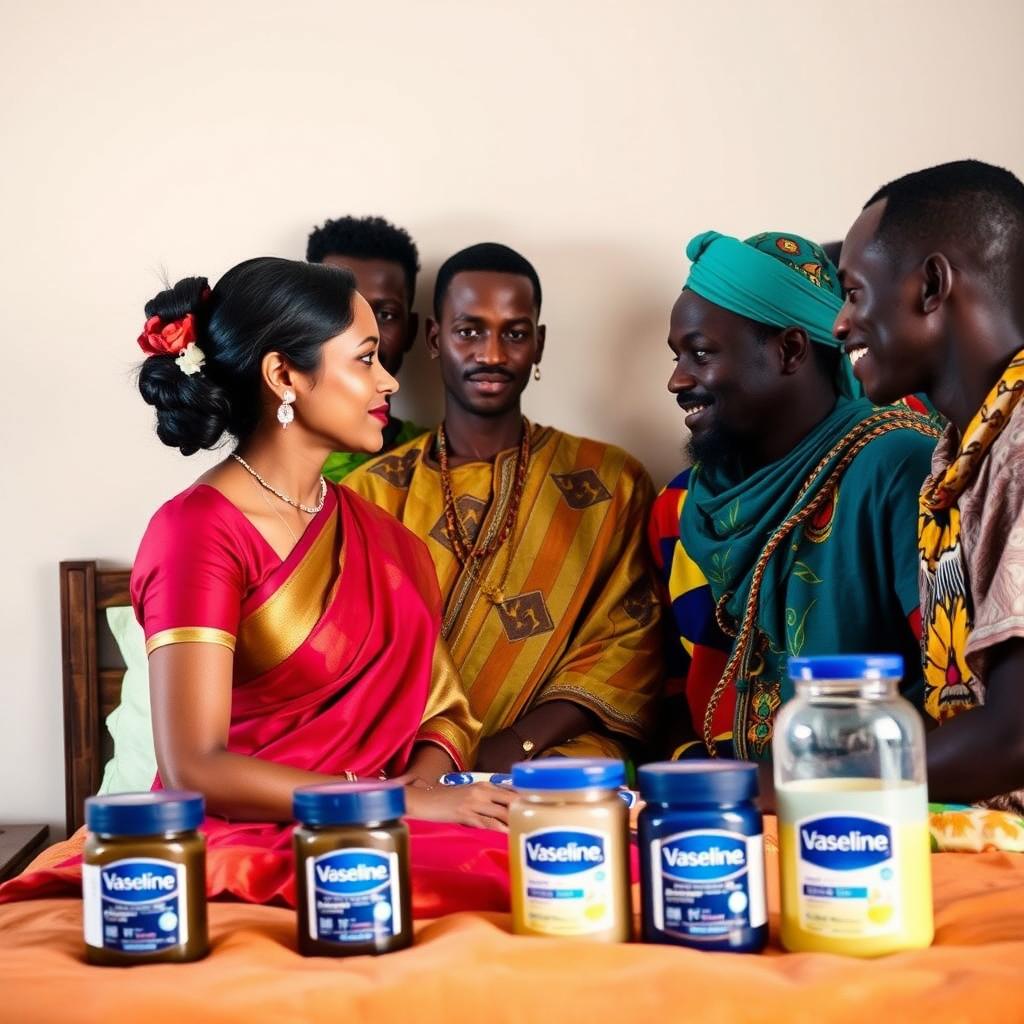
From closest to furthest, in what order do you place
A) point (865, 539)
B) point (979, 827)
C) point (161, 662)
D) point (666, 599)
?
point (979, 827)
point (161, 662)
point (865, 539)
point (666, 599)

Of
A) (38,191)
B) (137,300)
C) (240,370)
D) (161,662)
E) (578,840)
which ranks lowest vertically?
(578,840)

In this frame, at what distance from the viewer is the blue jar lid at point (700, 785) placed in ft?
3.83

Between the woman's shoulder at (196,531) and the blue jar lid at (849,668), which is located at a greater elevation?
the woman's shoulder at (196,531)

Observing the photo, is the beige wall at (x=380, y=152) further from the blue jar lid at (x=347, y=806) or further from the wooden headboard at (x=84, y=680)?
the blue jar lid at (x=347, y=806)

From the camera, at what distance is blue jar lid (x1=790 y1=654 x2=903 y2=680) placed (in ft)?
3.89

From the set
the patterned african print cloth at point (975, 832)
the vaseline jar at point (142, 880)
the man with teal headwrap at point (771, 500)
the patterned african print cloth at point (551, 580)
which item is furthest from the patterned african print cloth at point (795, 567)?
the vaseline jar at point (142, 880)

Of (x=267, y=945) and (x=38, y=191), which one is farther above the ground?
(x=38, y=191)

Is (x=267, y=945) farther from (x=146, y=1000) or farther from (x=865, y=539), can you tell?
(x=865, y=539)

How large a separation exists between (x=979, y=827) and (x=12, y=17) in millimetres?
2802

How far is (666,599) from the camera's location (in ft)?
9.70

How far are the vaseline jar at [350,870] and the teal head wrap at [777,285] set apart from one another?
5.54 ft

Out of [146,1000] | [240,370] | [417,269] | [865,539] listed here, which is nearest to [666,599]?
[865,539]

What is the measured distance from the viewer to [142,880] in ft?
3.88

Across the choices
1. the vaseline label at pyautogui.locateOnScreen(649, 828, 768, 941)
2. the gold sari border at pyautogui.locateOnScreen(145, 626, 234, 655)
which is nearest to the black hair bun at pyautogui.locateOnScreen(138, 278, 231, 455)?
the gold sari border at pyautogui.locateOnScreen(145, 626, 234, 655)
